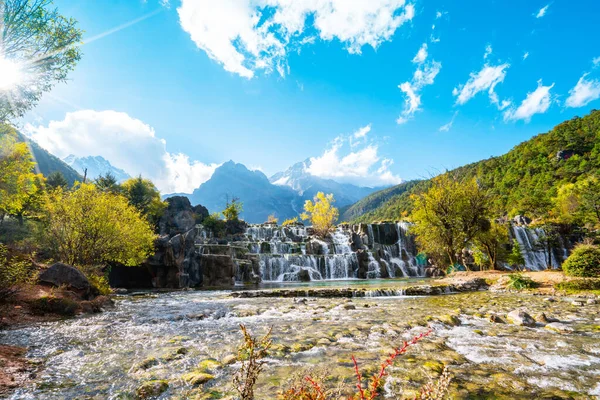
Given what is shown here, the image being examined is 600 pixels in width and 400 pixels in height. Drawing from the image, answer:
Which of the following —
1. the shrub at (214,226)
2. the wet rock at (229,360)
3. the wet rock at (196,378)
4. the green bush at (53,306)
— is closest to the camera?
the wet rock at (196,378)

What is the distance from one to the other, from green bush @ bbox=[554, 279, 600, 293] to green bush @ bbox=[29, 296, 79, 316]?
2475 centimetres

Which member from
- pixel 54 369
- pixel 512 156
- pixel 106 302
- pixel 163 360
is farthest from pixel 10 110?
pixel 512 156

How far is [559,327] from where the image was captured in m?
8.01

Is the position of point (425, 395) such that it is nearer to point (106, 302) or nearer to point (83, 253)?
point (106, 302)

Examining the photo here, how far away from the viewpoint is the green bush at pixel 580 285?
15.8 meters

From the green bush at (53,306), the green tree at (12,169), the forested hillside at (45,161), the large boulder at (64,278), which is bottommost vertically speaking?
the green bush at (53,306)

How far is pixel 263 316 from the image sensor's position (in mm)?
11922

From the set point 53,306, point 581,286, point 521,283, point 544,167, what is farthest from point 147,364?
point 544,167

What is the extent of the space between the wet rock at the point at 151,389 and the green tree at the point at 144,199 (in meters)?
59.9

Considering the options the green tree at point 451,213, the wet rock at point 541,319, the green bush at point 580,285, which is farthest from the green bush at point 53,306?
the green tree at point 451,213

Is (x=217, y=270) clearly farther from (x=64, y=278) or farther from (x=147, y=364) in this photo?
(x=147, y=364)

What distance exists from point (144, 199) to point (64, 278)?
54187 millimetres

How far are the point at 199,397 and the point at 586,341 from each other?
346 inches

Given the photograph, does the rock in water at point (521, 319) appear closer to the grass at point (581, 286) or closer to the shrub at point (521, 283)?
the grass at point (581, 286)
